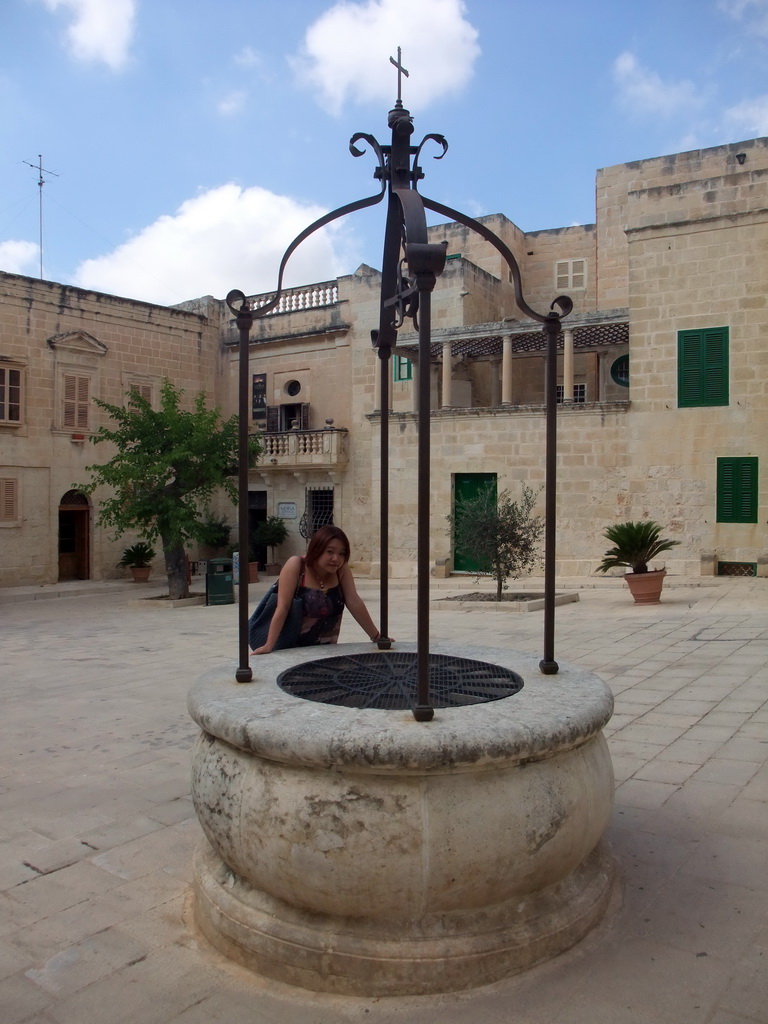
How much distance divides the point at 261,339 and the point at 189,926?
21.4 m

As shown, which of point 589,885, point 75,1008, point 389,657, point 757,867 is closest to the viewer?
point 75,1008

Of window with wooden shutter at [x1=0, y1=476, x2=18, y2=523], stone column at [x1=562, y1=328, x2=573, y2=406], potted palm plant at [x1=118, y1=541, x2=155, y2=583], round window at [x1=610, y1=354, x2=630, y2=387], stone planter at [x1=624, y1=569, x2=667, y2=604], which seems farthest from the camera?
round window at [x1=610, y1=354, x2=630, y2=387]

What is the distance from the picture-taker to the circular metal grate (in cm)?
307

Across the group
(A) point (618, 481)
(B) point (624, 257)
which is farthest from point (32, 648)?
(B) point (624, 257)

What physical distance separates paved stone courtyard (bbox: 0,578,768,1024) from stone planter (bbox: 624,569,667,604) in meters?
4.46

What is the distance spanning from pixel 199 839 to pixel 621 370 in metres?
18.7

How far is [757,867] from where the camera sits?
10.5ft

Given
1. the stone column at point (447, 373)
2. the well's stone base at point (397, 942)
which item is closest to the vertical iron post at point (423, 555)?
the well's stone base at point (397, 942)

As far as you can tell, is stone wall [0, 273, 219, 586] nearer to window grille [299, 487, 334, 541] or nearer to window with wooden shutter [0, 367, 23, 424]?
window with wooden shutter [0, 367, 23, 424]

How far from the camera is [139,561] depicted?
19.9m

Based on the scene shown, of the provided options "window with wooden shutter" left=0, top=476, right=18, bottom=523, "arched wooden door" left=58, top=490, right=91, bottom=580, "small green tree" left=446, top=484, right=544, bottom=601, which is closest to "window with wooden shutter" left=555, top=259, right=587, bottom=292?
"small green tree" left=446, top=484, right=544, bottom=601

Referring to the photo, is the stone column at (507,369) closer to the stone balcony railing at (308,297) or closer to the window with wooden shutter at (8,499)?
the stone balcony railing at (308,297)

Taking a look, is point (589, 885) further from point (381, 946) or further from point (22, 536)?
point (22, 536)

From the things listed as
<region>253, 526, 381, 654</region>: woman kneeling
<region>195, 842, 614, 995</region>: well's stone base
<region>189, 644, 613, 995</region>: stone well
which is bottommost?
<region>195, 842, 614, 995</region>: well's stone base
